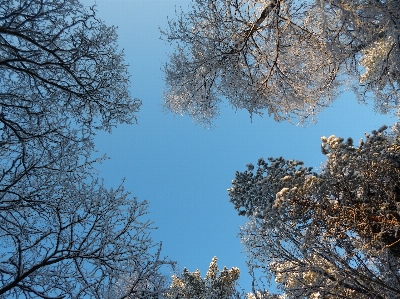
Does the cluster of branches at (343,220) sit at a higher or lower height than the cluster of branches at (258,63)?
lower

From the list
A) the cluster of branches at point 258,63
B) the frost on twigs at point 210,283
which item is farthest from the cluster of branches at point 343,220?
the frost on twigs at point 210,283

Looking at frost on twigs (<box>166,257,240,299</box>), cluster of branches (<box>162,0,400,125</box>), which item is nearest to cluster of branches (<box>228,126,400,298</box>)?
cluster of branches (<box>162,0,400,125</box>)

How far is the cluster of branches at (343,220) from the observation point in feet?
20.8

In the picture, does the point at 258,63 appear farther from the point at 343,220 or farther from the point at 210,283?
the point at 210,283

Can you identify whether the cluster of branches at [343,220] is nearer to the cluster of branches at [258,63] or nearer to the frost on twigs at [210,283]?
the cluster of branches at [258,63]

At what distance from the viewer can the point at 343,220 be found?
6504 millimetres

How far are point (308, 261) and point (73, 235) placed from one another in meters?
4.51

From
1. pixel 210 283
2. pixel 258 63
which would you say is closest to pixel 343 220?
pixel 258 63

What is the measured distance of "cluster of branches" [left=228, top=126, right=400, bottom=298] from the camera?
6.33 m

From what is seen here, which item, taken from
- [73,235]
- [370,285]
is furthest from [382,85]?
[73,235]

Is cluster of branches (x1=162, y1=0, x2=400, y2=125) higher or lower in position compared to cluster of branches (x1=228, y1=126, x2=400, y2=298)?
higher

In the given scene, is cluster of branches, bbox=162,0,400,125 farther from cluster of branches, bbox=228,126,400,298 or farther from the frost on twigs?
the frost on twigs

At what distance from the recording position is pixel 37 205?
5809 millimetres

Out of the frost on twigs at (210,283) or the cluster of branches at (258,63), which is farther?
the frost on twigs at (210,283)
